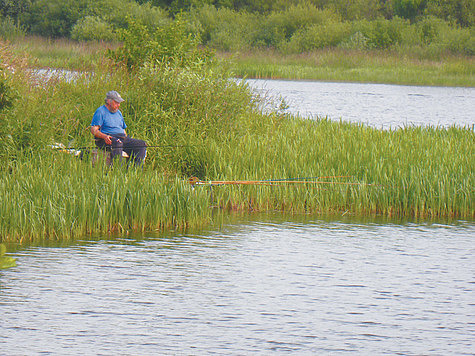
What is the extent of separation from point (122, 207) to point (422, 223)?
14.1ft

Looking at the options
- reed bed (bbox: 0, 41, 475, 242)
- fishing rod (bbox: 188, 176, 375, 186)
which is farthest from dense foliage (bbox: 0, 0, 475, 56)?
fishing rod (bbox: 188, 176, 375, 186)

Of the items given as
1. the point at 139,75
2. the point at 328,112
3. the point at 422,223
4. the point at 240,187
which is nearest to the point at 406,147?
the point at 422,223

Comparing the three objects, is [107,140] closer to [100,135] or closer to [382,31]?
[100,135]

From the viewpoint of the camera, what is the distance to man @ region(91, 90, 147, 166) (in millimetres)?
11516

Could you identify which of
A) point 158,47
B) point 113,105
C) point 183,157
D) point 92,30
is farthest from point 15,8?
point 113,105

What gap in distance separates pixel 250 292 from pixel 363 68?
36558 mm

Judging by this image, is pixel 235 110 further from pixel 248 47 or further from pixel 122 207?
pixel 248 47

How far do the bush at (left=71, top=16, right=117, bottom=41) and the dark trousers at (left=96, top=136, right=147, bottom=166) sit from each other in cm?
3835

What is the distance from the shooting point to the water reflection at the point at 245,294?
6324mm

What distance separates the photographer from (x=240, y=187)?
11.6 metres

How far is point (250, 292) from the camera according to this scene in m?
7.71

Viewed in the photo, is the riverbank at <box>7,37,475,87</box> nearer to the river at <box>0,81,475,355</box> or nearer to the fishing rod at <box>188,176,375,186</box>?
the fishing rod at <box>188,176,375,186</box>

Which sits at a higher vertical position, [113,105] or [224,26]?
[224,26]

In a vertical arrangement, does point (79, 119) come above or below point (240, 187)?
above
